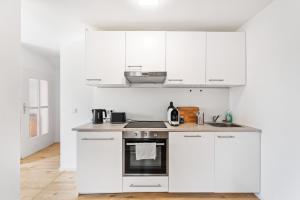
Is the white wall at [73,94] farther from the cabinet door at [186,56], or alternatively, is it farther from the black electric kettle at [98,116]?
the cabinet door at [186,56]

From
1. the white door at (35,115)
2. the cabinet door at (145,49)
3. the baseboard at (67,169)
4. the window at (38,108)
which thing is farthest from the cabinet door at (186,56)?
the window at (38,108)

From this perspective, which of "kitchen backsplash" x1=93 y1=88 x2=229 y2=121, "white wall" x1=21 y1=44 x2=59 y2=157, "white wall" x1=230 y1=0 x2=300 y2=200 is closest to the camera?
"white wall" x1=230 y1=0 x2=300 y2=200

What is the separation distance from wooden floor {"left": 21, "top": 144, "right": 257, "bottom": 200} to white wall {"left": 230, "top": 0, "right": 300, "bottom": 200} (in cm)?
62

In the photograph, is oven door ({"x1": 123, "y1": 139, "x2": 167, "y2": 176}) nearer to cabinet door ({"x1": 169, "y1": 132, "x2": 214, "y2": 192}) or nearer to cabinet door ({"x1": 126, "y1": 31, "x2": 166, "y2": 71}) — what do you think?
cabinet door ({"x1": 169, "y1": 132, "x2": 214, "y2": 192})

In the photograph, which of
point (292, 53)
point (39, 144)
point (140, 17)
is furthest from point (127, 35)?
point (39, 144)

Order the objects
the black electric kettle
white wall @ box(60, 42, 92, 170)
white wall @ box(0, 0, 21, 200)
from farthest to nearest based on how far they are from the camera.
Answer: white wall @ box(60, 42, 92, 170), the black electric kettle, white wall @ box(0, 0, 21, 200)

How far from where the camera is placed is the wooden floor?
7.74 ft

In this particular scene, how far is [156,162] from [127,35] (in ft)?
5.73

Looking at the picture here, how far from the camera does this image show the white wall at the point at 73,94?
3.23 meters

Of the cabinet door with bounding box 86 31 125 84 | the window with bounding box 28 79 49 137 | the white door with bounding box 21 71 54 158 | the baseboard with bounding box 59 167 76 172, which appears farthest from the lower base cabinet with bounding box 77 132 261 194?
the window with bounding box 28 79 49 137

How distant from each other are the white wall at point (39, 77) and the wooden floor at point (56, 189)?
2.47 feet

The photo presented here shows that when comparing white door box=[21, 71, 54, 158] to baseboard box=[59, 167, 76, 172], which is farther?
white door box=[21, 71, 54, 158]

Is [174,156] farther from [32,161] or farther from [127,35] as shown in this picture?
[32,161]

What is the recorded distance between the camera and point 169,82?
8.57ft
